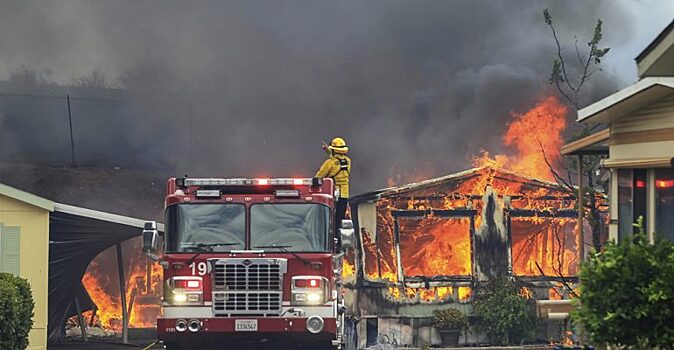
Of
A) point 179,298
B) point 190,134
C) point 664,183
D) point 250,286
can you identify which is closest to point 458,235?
point 250,286

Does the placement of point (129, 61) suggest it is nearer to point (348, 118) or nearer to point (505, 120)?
point (348, 118)

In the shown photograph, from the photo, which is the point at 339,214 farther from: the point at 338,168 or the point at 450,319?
the point at 450,319

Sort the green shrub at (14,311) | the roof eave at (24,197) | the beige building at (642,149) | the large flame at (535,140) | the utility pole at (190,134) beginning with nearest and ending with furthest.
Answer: the beige building at (642,149)
the green shrub at (14,311)
the roof eave at (24,197)
the large flame at (535,140)
the utility pole at (190,134)

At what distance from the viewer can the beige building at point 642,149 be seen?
10664mm

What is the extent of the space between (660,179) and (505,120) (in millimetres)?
17573

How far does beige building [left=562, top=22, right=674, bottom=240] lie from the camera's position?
420 inches

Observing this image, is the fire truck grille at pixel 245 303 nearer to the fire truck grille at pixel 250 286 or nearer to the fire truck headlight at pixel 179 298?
the fire truck grille at pixel 250 286

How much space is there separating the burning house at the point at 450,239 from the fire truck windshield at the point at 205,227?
8051mm

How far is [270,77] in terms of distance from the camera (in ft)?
104

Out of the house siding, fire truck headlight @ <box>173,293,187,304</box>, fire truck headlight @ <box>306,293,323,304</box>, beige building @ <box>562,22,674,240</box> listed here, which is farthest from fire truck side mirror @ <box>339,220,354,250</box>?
the house siding

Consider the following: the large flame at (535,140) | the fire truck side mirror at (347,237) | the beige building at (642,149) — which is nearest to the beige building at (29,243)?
the fire truck side mirror at (347,237)

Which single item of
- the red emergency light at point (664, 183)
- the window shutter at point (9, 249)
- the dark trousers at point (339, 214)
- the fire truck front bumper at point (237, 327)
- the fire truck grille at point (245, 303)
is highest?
the red emergency light at point (664, 183)

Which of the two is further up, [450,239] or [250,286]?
[450,239]

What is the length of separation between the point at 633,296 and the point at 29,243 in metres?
12.3
